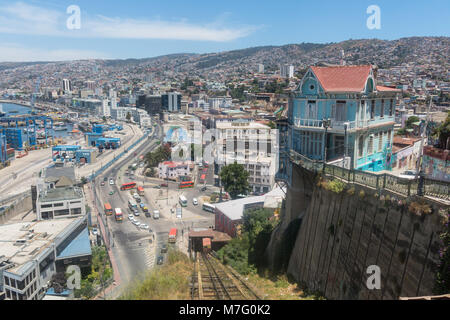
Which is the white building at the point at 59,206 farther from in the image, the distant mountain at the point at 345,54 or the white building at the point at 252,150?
the distant mountain at the point at 345,54

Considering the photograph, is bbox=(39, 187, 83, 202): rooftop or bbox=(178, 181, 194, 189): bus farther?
bbox=(178, 181, 194, 189): bus

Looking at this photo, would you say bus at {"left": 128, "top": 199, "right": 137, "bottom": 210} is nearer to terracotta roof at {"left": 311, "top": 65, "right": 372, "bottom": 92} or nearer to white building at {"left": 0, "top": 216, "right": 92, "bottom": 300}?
white building at {"left": 0, "top": 216, "right": 92, "bottom": 300}

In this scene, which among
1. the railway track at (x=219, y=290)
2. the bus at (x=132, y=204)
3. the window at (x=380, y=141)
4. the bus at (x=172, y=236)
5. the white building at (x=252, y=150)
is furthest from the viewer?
the white building at (x=252, y=150)

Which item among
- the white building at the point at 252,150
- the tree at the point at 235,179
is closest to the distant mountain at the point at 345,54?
the white building at the point at 252,150

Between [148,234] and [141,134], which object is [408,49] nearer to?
[141,134]

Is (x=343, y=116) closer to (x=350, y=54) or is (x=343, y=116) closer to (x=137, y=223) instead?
(x=137, y=223)

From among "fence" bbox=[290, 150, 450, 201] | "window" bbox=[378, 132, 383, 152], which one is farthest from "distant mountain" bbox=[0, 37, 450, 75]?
"fence" bbox=[290, 150, 450, 201]

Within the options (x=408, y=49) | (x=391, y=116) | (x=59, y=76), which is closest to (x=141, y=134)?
(x=391, y=116)
